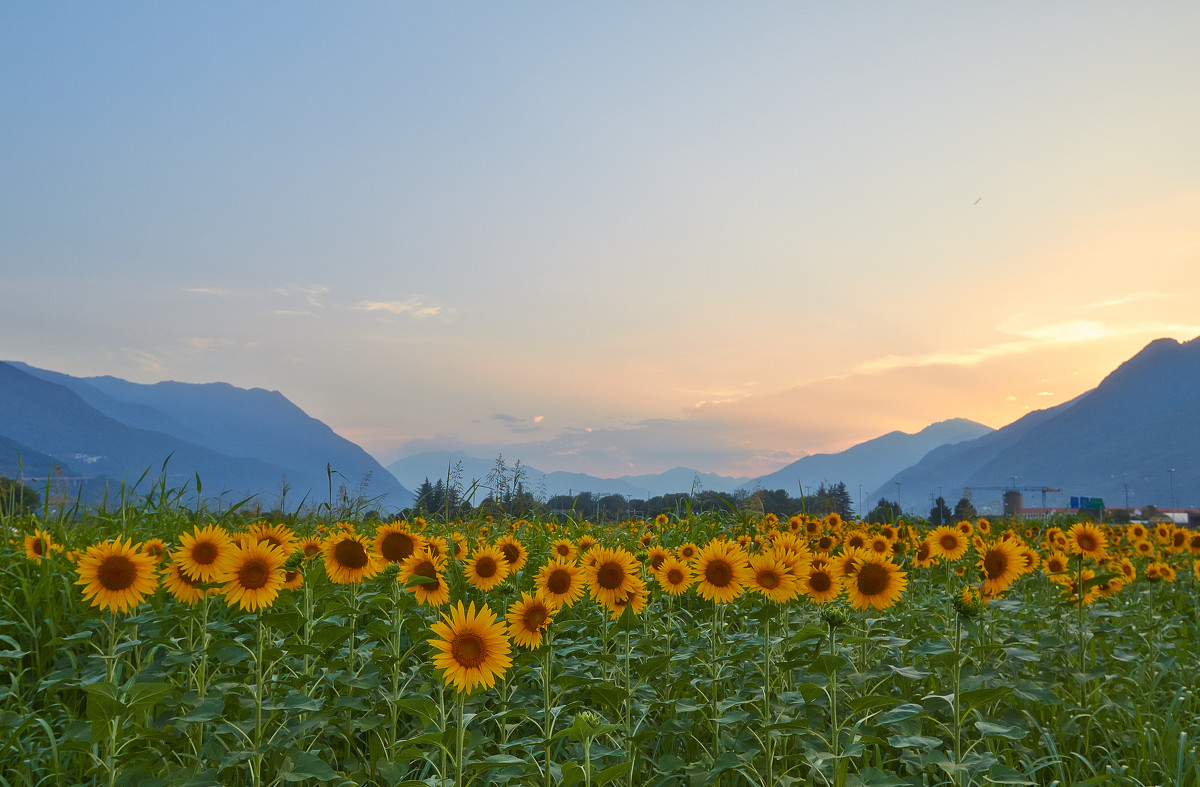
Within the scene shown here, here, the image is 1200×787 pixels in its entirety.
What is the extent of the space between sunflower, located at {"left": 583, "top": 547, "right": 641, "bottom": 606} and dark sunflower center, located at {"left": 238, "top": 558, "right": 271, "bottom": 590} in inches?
62.2

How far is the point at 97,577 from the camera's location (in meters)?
3.46

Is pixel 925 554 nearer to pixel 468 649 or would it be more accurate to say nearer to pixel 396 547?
pixel 396 547

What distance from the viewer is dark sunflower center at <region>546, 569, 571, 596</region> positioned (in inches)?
144

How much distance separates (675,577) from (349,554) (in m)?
1.88

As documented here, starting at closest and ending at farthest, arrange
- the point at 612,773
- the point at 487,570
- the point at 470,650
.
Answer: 1. the point at 612,773
2. the point at 470,650
3. the point at 487,570

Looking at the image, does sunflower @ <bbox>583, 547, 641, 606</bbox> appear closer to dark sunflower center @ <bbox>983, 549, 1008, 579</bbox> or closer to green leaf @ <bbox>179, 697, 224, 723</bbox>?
green leaf @ <bbox>179, 697, 224, 723</bbox>

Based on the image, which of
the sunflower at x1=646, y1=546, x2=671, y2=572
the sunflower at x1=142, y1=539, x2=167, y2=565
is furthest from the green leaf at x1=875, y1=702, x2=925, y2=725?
the sunflower at x1=142, y1=539, x2=167, y2=565

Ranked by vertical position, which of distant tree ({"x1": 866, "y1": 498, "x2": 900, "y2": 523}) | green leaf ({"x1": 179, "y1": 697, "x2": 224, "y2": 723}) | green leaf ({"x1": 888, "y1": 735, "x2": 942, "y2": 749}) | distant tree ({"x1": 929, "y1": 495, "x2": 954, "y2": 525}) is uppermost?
distant tree ({"x1": 866, "y1": 498, "x2": 900, "y2": 523})

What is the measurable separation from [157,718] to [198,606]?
74 cm

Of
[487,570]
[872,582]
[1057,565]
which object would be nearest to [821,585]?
[872,582]

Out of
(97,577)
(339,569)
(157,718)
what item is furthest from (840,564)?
(97,577)

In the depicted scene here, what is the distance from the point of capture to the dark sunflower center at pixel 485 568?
413cm

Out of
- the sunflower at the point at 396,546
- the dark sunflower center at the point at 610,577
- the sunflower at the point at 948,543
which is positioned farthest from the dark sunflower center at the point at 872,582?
the sunflower at the point at 396,546

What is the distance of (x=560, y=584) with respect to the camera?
368cm
